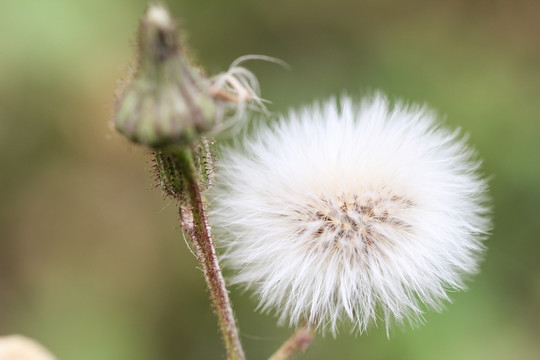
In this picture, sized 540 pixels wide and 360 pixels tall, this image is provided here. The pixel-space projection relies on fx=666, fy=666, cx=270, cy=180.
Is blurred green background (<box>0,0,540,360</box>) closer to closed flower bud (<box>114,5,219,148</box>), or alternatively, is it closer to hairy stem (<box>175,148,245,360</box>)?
Answer: hairy stem (<box>175,148,245,360</box>)

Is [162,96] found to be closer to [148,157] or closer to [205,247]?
[205,247]

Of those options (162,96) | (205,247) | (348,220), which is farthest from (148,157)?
(162,96)

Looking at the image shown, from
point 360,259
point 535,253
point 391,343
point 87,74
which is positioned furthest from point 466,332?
point 87,74

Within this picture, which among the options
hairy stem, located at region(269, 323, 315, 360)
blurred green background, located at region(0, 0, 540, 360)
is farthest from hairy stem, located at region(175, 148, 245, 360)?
blurred green background, located at region(0, 0, 540, 360)

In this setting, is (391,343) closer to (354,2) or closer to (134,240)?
(134,240)

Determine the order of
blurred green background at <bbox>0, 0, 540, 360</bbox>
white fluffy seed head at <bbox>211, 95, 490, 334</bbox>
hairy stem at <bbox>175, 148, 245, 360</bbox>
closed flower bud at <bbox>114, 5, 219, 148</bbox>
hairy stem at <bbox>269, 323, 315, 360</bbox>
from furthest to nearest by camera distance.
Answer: blurred green background at <bbox>0, 0, 540, 360</bbox> → white fluffy seed head at <bbox>211, 95, 490, 334</bbox> → hairy stem at <bbox>269, 323, 315, 360</bbox> → hairy stem at <bbox>175, 148, 245, 360</bbox> → closed flower bud at <bbox>114, 5, 219, 148</bbox>

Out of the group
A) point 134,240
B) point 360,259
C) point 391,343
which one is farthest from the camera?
point 134,240

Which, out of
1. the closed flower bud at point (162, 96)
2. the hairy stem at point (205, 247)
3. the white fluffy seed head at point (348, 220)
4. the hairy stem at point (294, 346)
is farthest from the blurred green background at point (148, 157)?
the closed flower bud at point (162, 96)
